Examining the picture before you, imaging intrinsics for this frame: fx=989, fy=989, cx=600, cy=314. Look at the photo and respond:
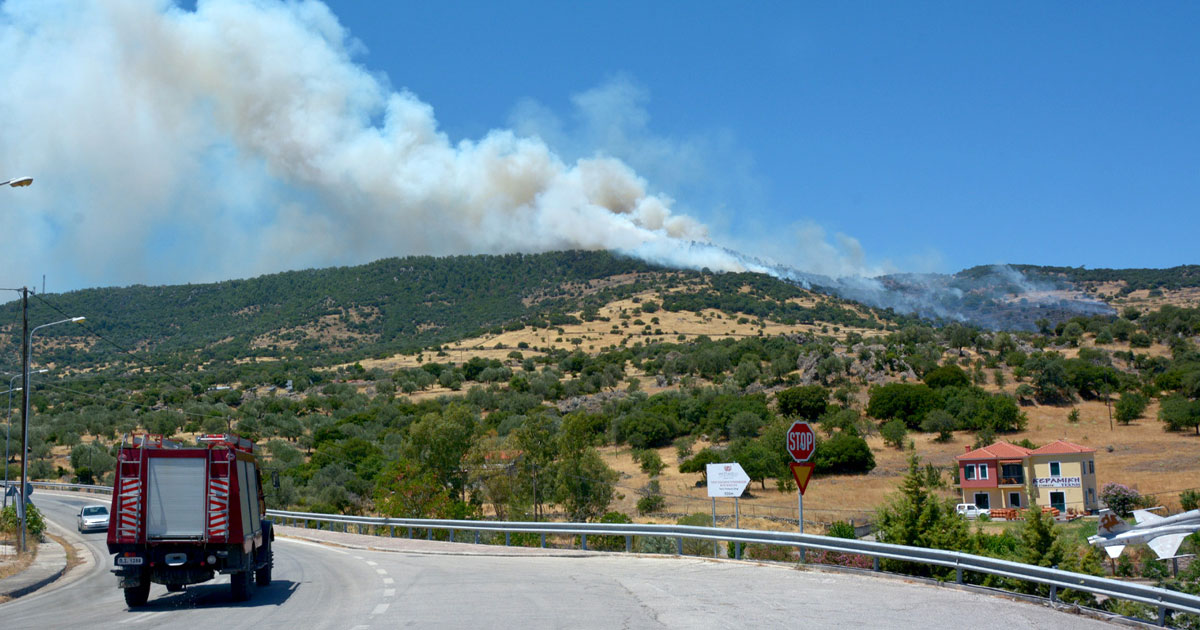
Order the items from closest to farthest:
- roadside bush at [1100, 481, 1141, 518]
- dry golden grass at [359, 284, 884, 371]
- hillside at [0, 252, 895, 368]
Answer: roadside bush at [1100, 481, 1141, 518] < dry golden grass at [359, 284, 884, 371] < hillside at [0, 252, 895, 368]

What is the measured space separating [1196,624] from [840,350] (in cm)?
8479

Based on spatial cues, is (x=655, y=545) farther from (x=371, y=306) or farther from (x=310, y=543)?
(x=371, y=306)

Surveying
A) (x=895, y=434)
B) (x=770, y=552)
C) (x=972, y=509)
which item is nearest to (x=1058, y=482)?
(x=972, y=509)

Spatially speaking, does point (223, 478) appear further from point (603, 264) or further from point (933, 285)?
point (933, 285)

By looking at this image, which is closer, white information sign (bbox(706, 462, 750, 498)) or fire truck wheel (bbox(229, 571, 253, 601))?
fire truck wheel (bbox(229, 571, 253, 601))

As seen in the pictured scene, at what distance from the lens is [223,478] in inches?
616

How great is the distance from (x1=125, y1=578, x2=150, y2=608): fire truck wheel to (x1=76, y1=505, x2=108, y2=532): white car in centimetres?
2931

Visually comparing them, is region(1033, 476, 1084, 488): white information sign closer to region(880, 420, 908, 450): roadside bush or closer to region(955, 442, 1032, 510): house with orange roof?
region(955, 442, 1032, 510): house with orange roof

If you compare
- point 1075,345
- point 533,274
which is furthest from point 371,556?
point 533,274

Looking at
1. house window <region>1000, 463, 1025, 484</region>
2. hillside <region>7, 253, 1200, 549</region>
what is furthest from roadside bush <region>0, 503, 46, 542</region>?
house window <region>1000, 463, 1025, 484</region>

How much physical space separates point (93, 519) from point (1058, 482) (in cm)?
4690

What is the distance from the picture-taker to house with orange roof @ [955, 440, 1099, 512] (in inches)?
2048

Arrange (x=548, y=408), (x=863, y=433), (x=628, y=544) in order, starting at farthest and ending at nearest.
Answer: (x=548, y=408) < (x=863, y=433) < (x=628, y=544)

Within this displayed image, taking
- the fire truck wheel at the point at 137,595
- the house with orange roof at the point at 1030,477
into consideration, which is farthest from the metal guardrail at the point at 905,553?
the house with orange roof at the point at 1030,477
